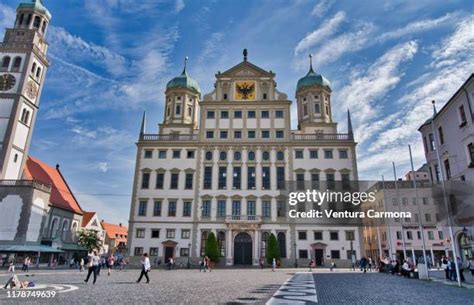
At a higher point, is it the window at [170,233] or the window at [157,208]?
the window at [157,208]

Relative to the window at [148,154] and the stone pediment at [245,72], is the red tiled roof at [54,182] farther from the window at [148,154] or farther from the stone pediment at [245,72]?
the stone pediment at [245,72]

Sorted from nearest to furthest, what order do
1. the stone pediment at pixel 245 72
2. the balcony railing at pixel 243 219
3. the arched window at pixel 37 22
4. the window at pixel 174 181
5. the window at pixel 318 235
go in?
the window at pixel 318 235
the balcony railing at pixel 243 219
the window at pixel 174 181
the arched window at pixel 37 22
the stone pediment at pixel 245 72

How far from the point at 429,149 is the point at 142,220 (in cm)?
3479

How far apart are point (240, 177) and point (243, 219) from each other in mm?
5797

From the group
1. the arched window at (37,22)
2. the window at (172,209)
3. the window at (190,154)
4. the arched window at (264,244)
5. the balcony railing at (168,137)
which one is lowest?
the arched window at (264,244)

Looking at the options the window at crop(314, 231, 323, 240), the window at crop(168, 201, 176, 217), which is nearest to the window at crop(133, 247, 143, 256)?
the window at crop(168, 201, 176, 217)

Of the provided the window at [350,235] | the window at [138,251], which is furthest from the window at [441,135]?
the window at [138,251]

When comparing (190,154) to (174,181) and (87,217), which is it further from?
(87,217)

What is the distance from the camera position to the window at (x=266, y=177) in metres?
43.0

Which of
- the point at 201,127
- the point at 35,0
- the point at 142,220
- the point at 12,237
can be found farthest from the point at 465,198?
the point at 35,0

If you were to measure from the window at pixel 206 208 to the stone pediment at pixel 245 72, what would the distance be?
769 inches

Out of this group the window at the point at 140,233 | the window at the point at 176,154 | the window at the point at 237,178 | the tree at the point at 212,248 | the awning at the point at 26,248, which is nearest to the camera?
the awning at the point at 26,248

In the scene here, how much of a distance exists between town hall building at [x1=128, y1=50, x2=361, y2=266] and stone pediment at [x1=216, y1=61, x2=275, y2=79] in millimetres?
155

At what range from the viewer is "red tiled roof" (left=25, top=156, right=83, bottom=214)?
4588 cm
